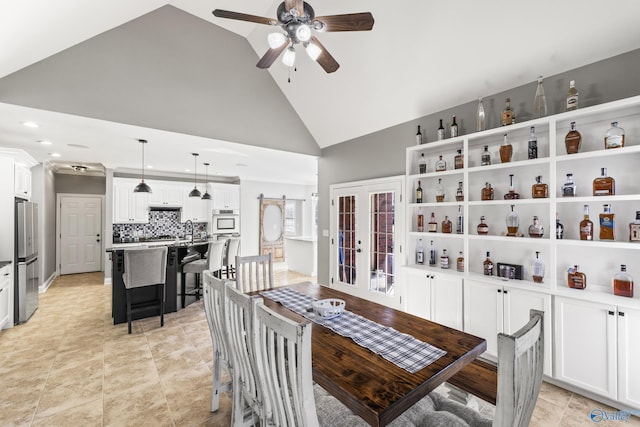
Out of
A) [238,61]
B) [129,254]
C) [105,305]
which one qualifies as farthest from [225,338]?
[105,305]

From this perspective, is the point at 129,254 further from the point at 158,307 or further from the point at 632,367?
the point at 632,367

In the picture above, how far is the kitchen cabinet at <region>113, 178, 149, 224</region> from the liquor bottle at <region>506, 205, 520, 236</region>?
6966mm

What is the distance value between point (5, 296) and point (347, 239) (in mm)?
4651

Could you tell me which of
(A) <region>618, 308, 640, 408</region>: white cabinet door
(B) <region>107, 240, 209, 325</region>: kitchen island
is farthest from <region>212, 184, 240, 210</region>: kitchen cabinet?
(A) <region>618, 308, 640, 408</region>: white cabinet door

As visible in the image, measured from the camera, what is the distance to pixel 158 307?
4070 mm

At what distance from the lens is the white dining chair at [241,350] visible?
1382 millimetres

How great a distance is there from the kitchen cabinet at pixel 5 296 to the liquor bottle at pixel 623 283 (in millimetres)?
6361

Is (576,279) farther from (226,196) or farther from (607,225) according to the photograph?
(226,196)

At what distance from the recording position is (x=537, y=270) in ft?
8.19

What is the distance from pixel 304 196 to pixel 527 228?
652cm

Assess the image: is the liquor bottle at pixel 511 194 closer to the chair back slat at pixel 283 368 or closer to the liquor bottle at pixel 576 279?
the liquor bottle at pixel 576 279

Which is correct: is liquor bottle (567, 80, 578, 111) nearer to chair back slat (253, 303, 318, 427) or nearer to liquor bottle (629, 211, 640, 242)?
liquor bottle (629, 211, 640, 242)

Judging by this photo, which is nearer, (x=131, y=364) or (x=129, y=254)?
(x=131, y=364)

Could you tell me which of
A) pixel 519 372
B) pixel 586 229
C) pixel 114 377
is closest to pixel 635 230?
pixel 586 229
